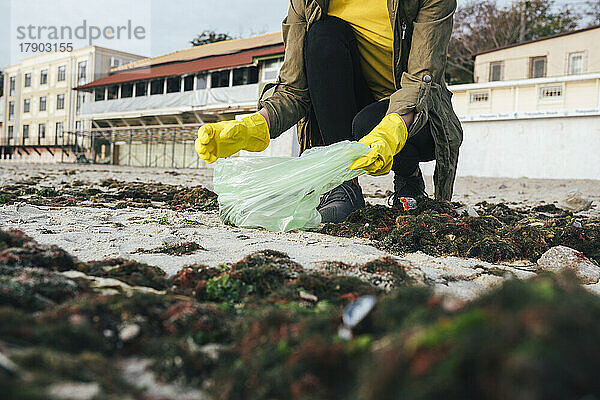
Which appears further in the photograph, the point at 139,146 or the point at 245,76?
the point at 139,146

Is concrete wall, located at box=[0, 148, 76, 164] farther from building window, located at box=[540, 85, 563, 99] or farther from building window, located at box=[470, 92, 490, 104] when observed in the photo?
building window, located at box=[540, 85, 563, 99]

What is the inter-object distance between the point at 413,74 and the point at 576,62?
15382 mm

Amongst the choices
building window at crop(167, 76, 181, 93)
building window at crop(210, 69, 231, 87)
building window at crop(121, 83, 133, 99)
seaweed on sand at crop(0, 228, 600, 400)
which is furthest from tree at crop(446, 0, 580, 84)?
seaweed on sand at crop(0, 228, 600, 400)

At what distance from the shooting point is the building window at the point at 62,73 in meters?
32.0

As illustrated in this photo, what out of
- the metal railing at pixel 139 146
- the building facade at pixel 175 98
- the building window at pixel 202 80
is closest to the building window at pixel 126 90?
the building facade at pixel 175 98

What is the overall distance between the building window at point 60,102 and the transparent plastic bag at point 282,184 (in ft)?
109

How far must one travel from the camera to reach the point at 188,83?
23359 mm

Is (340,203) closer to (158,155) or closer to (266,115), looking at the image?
(266,115)

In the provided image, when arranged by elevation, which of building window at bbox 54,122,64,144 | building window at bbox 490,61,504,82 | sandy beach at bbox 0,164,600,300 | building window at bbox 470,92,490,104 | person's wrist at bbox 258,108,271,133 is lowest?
sandy beach at bbox 0,164,600,300

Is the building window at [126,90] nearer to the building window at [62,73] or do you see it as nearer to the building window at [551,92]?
the building window at [62,73]

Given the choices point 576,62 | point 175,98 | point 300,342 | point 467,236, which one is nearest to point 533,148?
point 576,62

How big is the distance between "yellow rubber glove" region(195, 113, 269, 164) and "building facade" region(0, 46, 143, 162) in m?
28.7

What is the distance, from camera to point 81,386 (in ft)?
2.16

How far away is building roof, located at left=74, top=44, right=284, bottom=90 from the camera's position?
20.3m
